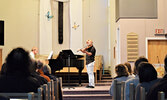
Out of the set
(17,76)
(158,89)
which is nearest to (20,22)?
(17,76)

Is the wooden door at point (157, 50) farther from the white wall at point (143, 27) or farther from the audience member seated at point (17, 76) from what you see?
the audience member seated at point (17, 76)

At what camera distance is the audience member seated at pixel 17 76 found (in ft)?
9.73

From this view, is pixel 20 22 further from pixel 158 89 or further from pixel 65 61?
pixel 158 89

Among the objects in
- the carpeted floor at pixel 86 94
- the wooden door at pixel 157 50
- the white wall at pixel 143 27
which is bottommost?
the carpeted floor at pixel 86 94

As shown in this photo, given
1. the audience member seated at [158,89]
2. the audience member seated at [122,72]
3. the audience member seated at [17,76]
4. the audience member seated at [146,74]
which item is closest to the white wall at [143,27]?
the audience member seated at [122,72]

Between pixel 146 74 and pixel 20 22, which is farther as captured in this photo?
pixel 20 22

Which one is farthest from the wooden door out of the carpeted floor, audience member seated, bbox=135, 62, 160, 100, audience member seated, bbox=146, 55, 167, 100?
audience member seated, bbox=146, 55, 167, 100

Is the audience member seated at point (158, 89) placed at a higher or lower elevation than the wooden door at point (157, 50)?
lower

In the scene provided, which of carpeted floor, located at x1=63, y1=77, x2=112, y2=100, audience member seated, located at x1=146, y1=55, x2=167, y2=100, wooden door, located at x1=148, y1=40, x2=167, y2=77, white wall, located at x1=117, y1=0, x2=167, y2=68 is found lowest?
carpeted floor, located at x1=63, y1=77, x2=112, y2=100

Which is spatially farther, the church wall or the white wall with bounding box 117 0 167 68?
the church wall

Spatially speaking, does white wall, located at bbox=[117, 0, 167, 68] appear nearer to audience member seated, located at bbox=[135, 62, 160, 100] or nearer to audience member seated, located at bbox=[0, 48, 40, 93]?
audience member seated, located at bbox=[135, 62, 160, 100]

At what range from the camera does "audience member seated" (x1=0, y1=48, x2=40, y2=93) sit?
2965 mm

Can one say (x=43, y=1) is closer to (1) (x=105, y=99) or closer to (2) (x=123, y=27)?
(2) (x=123, y=27)

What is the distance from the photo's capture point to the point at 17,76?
9.75 ft
